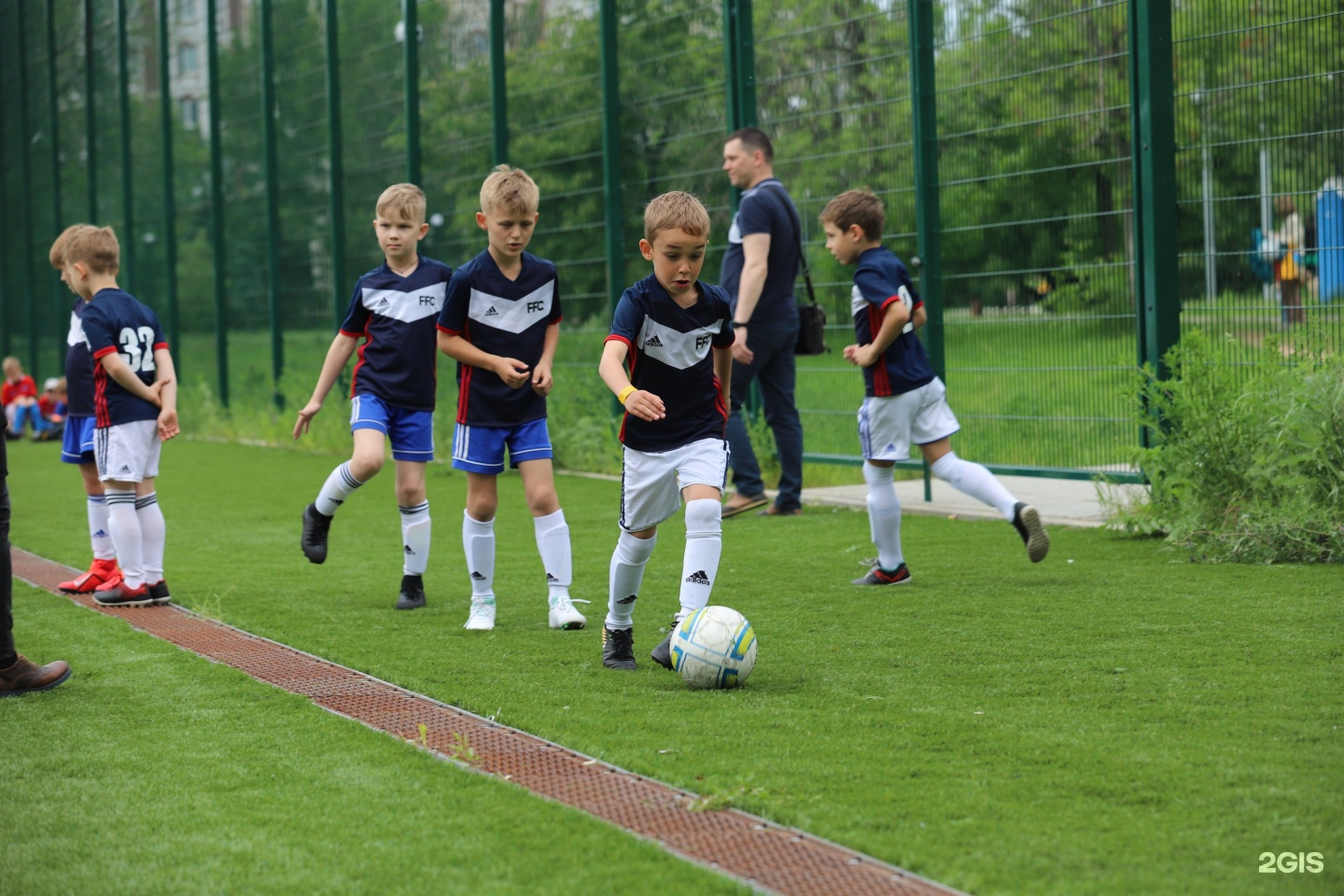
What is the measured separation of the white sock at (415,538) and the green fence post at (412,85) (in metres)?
9.05

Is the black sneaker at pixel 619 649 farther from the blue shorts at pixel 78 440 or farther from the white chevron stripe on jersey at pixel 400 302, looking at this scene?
the blue shorts at pixel 78 440

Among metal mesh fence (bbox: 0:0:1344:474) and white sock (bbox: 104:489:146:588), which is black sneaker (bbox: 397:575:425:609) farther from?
metal mesh fence (bbox: 0:0:1344:474)

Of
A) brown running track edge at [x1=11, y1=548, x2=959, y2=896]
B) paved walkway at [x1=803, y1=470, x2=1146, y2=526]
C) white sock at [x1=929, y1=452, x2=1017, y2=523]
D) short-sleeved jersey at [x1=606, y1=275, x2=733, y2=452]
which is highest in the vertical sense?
short-sleeved jersey at [x1=606, y1=275, x2=733, y2=452]

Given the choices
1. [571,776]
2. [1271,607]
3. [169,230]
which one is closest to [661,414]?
[571,776]

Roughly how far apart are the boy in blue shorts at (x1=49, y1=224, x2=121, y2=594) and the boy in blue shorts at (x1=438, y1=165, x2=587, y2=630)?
2.01 meters

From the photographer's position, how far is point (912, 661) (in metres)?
4.74

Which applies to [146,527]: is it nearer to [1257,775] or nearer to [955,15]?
[1257,775]

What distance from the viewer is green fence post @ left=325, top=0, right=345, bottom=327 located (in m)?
16.2

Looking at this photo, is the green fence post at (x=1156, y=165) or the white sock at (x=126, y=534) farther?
the green fence post at (x=1156, y=165)

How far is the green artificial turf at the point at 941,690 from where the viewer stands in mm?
3020

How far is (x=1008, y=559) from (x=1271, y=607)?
64.3 inches

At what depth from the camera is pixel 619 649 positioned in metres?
4.84

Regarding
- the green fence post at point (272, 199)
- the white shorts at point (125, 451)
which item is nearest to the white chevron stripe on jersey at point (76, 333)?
the white shorts at point (125, 451)

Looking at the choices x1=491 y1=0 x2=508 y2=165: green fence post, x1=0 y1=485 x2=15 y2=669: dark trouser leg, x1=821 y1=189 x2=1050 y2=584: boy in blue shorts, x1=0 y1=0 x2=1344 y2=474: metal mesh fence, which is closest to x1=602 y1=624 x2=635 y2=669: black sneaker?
x1=821 y1=189 x2=1050 y2=584: boy in blue shorts
